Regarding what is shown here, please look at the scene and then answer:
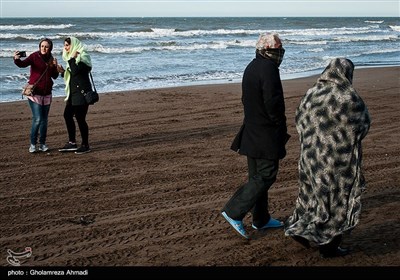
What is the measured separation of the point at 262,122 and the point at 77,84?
398 centimetres

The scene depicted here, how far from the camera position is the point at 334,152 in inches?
179

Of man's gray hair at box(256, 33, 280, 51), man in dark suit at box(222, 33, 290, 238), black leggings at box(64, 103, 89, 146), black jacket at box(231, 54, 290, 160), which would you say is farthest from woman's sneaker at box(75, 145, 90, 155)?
man's gray hair at box(256, 33, 280, 51)

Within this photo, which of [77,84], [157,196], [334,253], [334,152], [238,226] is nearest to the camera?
[334,152]

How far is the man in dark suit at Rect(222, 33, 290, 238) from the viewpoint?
4918 millimetres

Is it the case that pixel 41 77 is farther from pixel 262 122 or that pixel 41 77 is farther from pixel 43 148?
pixel 262 122

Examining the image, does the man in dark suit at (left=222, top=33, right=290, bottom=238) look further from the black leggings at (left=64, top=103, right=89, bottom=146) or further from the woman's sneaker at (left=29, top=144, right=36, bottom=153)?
the woman's sneaker at (left=29, top=144, right=36, bottom=153)

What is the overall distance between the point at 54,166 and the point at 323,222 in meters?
4.41

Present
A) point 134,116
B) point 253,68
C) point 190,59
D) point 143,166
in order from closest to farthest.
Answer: point 253,68 → point 143,166 → point 134,116 → point 190,59

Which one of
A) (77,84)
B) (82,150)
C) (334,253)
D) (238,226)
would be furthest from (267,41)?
(82,150)

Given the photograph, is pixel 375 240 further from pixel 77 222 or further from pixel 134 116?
pixel 134 116

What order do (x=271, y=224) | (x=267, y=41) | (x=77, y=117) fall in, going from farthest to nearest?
(x=77, y=117), (x=271, y=224), (x=267, y=41)

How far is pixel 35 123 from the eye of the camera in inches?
334

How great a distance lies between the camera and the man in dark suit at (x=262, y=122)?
4.92 metres

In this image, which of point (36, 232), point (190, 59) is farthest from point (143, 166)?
point (190, 59)
